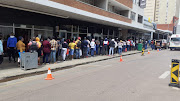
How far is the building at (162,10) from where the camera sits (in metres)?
105

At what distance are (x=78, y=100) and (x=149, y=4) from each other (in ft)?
384

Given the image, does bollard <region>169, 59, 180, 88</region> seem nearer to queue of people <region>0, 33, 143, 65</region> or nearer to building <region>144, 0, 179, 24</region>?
queue of people <region>0, 33, 143, 65</region>

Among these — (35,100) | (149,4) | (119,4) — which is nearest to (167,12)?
(149,4)

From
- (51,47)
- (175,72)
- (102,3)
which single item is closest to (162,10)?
(102,3)

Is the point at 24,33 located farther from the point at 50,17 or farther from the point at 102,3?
the point at 102,3

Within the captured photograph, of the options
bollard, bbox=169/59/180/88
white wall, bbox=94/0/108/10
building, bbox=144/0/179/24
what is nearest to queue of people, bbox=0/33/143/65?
white wall, bbox=94/0/108/10

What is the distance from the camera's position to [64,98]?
4.50 metres

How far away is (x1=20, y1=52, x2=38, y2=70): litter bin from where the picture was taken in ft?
27.0

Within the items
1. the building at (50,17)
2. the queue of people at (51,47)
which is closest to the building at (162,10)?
the building at (50,17)

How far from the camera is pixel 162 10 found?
10688cm

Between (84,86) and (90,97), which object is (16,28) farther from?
(90,97)

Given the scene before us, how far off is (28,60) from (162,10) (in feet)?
379

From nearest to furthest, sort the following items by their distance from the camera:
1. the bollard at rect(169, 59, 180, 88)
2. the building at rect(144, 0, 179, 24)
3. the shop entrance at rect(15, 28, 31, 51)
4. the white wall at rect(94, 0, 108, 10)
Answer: the bollard at rect(169, 59, 180, 88), the shop entrance at rect(15, 28, 31, 51), the white wall at rect(94, 0, 108, 10), the building at rect(144, 0, 179, 24)

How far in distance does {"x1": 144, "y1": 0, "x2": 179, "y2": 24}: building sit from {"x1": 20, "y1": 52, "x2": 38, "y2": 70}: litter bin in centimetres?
11048
